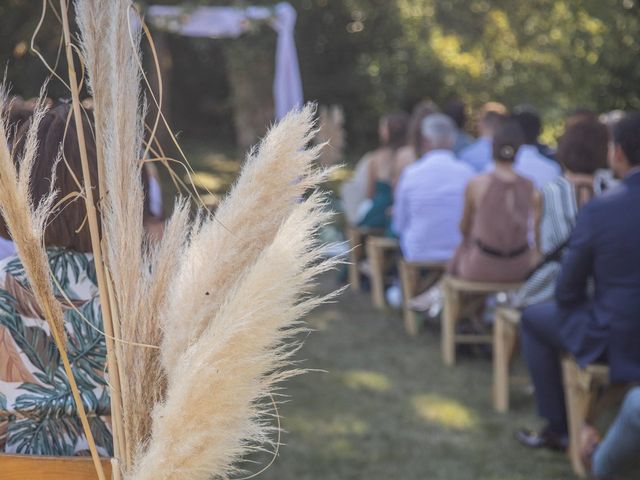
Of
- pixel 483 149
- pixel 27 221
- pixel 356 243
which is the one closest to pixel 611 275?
pixel 27 221

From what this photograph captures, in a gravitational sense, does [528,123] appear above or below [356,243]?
above

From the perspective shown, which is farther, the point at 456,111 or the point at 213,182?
the point at 213,182

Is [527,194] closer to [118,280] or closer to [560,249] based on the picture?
[560,249]

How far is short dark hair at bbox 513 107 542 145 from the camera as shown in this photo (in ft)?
22.4

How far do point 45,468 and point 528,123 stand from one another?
581 cm

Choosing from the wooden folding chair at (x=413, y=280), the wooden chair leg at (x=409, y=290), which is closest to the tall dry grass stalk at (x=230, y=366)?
the wooden folding chair at (x=413, y=280)

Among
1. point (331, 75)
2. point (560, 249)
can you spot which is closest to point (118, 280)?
point (560, 249)

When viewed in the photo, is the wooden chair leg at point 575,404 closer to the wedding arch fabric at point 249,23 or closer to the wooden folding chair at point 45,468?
the wooden folding chair at point 45,468

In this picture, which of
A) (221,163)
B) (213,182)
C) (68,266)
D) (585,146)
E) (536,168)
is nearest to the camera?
(68,266)

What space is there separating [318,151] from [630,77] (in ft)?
26.2

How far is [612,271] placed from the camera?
12.7 feet

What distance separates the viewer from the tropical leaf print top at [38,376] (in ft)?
5.56

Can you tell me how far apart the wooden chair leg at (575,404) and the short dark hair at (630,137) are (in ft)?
3.25

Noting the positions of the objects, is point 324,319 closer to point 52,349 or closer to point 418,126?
point 418,126
